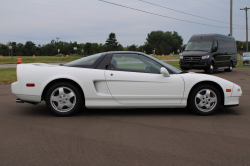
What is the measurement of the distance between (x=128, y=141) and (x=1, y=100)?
4.90 m

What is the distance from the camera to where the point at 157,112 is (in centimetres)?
564

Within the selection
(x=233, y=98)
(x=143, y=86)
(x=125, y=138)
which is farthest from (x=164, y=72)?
(x=125, y=138)

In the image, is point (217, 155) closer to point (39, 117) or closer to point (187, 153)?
point (187, 153)

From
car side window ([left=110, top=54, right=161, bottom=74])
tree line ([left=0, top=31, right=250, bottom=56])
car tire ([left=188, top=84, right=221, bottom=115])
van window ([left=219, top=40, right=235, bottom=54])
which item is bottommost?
car tire ([left=188, top=84, right=221, bottom=115])

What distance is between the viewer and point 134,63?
5379 mm

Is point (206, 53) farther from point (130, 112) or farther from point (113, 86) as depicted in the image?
point (113, 86)

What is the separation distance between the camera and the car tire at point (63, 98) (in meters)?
5.06

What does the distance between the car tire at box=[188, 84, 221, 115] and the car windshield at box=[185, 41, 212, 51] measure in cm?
1200

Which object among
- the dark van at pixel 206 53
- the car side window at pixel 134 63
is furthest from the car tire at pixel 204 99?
the dark van at pixel 206 53

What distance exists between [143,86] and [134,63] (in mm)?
572

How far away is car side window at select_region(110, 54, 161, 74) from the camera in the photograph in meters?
5.23

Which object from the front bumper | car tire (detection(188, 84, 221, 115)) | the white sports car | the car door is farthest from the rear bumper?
the front bumper

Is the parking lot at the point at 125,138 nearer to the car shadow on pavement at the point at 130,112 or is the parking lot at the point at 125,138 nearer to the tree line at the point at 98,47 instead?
the car shadow on pavement at the point at 130,112

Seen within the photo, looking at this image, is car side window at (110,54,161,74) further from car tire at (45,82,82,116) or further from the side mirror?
car tire at (45,82,82,116)
